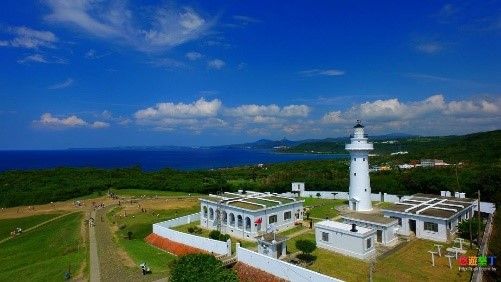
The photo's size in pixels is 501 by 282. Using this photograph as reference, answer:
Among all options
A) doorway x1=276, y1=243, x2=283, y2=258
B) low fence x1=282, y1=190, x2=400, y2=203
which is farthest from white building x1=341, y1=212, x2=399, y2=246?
low fence x1=282, y1=190, x2=400, y2=203

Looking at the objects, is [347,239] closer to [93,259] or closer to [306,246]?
[306,246]

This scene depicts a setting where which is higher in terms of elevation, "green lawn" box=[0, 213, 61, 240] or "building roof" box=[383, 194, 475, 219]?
"building roof" box=[383, 194, 475, 219]

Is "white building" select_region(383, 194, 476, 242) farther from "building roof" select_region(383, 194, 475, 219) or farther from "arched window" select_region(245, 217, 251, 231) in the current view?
"arched window" select_region(245, 217, 251, 231)

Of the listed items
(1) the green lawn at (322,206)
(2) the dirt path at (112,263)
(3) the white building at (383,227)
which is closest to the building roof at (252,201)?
(1) the green lawn at (322,206)

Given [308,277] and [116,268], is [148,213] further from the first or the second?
[308,277]

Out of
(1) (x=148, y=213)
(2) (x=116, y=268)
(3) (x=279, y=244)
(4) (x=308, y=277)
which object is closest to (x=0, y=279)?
(2) (x=116, y=268)

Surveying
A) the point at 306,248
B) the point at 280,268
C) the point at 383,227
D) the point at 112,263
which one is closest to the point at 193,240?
the point at 112,263

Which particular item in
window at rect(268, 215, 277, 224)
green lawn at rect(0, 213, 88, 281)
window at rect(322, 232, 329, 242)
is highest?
window at rect(268, 215, 277, 224)
